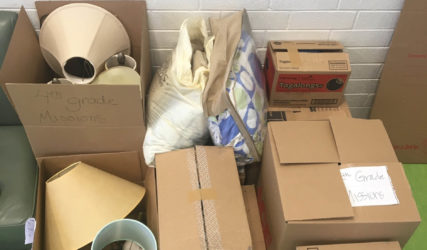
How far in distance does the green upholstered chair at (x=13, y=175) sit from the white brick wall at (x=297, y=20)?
1.07 ft

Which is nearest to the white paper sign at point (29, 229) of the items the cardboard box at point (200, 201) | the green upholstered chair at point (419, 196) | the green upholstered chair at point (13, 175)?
the green upholstered chair at point (13, 175)

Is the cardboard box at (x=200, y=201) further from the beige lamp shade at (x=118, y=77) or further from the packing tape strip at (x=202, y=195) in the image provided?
the beige lamp shade at (x=118, y=77)

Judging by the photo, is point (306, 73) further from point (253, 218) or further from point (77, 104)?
point (77, 104)

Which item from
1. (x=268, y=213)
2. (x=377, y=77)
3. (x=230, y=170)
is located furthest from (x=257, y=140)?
(x=377, y=77)

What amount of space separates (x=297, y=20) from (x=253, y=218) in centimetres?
85

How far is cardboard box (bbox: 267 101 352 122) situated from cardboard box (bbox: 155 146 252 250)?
11.8 inches

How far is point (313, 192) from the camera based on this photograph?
1220 millimetres

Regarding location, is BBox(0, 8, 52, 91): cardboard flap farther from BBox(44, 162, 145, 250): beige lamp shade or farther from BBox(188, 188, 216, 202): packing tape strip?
BBox(188, 188, 216, 202): packing tape strip

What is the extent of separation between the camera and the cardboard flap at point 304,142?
1280 mm

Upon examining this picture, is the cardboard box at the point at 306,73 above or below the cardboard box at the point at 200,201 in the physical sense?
above

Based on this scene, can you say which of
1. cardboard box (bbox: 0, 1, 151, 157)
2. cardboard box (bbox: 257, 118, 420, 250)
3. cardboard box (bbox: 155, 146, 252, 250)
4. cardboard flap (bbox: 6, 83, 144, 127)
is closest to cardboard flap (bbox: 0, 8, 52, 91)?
cardboard box (bbox: 0, 1, 151, 157)

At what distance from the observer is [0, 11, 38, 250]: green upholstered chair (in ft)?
4.48

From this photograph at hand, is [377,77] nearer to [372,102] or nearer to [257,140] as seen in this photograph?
[372,102]

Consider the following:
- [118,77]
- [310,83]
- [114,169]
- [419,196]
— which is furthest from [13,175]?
[419,196]
